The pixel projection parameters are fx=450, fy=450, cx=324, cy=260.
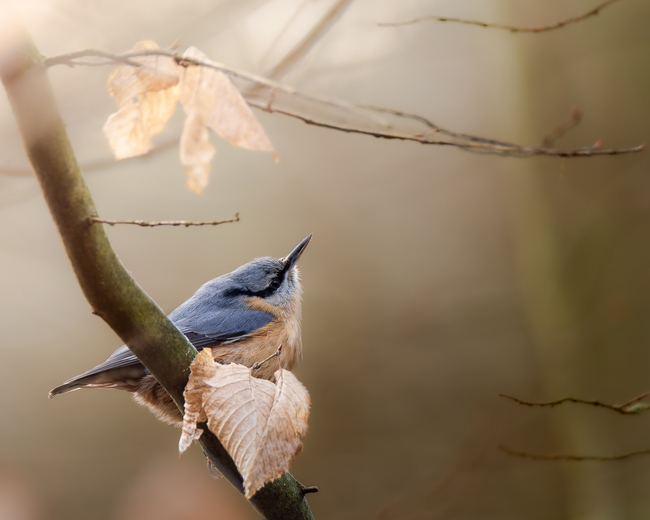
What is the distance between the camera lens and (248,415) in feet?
2.17

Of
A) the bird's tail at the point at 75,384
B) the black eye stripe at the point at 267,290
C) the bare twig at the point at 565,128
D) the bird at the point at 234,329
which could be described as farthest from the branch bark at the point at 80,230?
the bare twig at the point at 565,128

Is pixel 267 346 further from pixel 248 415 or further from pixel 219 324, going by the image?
pixel 248 415

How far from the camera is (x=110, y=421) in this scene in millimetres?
2691

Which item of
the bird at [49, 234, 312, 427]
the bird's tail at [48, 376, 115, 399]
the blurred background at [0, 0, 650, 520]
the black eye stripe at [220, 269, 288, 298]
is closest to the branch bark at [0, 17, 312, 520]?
the bird at [49, 234, 312, 427]

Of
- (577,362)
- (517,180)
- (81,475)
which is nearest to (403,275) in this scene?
(517,180)

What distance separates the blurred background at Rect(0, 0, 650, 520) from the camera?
2.35m

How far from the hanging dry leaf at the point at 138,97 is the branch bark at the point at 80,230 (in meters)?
0.13

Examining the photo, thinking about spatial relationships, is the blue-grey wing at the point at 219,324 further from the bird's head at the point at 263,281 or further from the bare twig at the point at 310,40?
the bare twig at the point at 310,40

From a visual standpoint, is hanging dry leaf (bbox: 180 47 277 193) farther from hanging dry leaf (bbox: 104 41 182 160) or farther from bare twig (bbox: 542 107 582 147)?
bare twig (bbox: 542 107 582 147)

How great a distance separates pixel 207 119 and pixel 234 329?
0.84 metres

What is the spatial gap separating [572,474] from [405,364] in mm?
1104

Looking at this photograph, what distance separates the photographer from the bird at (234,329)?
4.00ft

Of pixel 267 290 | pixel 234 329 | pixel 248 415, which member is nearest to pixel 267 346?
pixel 234 329

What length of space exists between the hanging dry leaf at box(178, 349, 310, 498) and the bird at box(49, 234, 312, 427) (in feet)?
1.43
